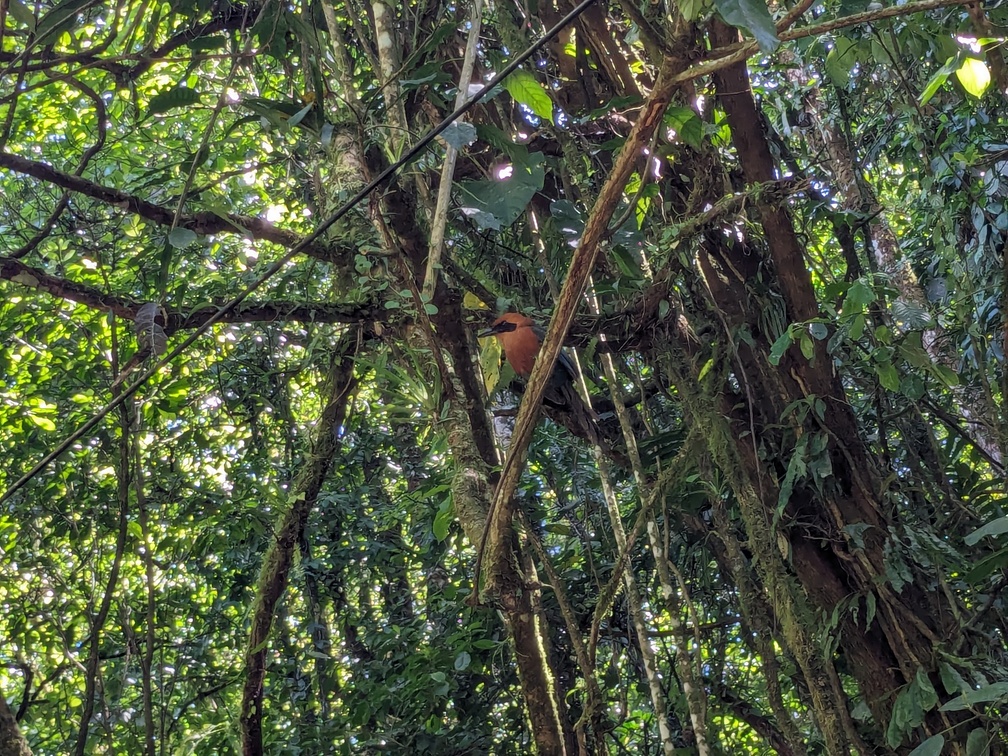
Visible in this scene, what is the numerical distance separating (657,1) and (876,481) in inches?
63.8

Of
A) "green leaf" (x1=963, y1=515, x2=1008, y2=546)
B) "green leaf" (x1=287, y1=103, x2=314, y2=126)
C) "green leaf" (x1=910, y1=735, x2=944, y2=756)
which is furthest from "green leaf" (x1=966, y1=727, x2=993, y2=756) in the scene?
"green leaf" (x1=287, y1=103, x2=314, y2=126)

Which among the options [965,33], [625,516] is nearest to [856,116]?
[965,33]

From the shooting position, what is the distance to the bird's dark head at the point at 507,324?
9.21 ft

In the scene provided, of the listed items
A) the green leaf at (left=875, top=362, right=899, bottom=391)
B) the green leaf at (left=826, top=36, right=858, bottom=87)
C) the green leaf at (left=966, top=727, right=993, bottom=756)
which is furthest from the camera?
the green leaf at (left=826, top=36, right=858, bottom=87)

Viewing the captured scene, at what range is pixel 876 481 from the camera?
2.62m

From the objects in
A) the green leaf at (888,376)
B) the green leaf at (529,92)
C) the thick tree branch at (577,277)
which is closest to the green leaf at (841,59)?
the green leaf at (888,376)

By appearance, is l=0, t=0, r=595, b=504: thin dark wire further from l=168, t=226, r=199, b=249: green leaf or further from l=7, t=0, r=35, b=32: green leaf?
l=7, t=0, r=35, b=32: green leaf

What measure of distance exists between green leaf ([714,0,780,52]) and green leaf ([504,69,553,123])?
67 centimetres

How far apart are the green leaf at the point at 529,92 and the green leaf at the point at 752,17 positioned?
671mm

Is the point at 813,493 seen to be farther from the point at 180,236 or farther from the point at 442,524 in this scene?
the point at 180,236

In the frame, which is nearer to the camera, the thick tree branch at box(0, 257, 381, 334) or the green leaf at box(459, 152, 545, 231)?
the green leaf at box(459, 152, 545, 231)

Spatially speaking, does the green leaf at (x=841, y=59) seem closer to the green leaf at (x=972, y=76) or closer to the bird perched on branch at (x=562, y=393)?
the green leaf at (x=972, y=76)

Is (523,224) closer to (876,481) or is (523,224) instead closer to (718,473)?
(718,473)

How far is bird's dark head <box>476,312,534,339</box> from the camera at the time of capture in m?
2.81
